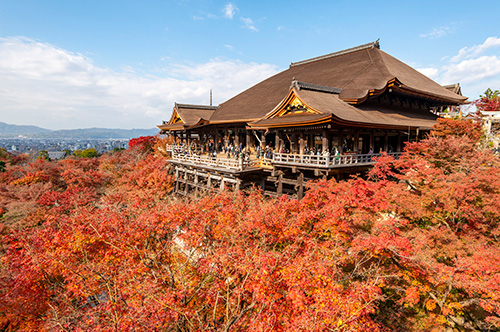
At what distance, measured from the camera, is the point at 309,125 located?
579 inches

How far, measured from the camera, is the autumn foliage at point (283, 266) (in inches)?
245

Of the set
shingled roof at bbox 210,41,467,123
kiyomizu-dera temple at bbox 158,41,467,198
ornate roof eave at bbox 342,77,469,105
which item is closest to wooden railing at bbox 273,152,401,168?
kiyomizu-dera temple at bbox 158,41,467,198

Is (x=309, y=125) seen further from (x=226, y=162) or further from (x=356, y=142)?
(x=226, y=162)

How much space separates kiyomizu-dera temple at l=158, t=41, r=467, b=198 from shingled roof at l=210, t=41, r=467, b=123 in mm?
95

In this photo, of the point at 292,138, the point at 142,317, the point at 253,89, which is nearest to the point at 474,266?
the point at 142,317

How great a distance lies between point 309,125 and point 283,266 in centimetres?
955

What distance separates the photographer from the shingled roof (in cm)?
1928

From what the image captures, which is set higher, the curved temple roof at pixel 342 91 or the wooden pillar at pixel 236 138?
the curved temple roof at pixel 342 91

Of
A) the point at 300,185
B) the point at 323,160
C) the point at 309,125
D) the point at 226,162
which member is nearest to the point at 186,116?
the point at 226,162

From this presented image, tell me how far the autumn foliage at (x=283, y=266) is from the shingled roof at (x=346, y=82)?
30.6 feet

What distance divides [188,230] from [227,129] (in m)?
17.3

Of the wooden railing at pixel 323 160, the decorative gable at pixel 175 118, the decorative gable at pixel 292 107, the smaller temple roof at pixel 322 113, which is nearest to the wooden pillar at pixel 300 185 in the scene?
the wooden railing at pixel 323 160

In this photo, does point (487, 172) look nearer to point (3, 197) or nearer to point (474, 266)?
point (474, 266)

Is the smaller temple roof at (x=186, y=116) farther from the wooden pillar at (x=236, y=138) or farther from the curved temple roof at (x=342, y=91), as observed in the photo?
the wooden pillar at (x=236, y=138)
